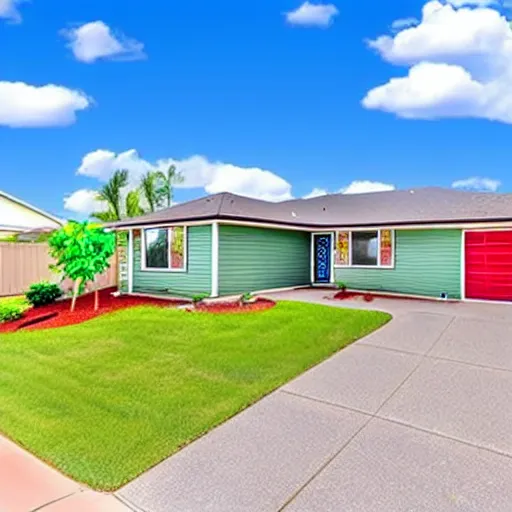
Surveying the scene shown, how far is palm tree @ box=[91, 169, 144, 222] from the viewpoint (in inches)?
906

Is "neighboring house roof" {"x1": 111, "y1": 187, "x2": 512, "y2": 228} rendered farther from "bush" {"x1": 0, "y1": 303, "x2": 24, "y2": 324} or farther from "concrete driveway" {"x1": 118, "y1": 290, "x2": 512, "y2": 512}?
"concrete driveway" {"x1": 118, "y1": 290, "x2": 512, "y2": 512}

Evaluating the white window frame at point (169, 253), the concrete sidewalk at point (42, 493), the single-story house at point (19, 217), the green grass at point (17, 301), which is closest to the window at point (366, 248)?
the white window frame at point (169, 253)

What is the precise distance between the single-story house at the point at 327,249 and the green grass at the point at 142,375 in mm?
3100

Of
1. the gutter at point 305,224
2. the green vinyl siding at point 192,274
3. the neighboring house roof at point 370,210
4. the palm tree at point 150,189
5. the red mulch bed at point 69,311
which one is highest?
the palm tree at point 150,189

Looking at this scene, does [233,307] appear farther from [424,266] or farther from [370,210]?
[370,210]

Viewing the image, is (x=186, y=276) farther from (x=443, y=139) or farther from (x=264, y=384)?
(x=443, y=139)

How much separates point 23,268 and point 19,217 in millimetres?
8947

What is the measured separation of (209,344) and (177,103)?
42.5 feet

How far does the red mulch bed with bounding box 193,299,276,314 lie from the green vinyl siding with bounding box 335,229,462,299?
482cm

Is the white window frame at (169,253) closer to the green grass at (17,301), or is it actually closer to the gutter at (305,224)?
the gutter at (305,224)

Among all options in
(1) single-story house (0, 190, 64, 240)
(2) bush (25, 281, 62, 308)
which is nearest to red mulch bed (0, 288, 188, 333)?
(2) bush (25, 281, 62, 308)

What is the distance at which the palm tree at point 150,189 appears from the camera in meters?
24.1

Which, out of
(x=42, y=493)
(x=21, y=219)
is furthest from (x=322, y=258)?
(x=21, y=219)

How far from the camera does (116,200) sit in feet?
76.1
